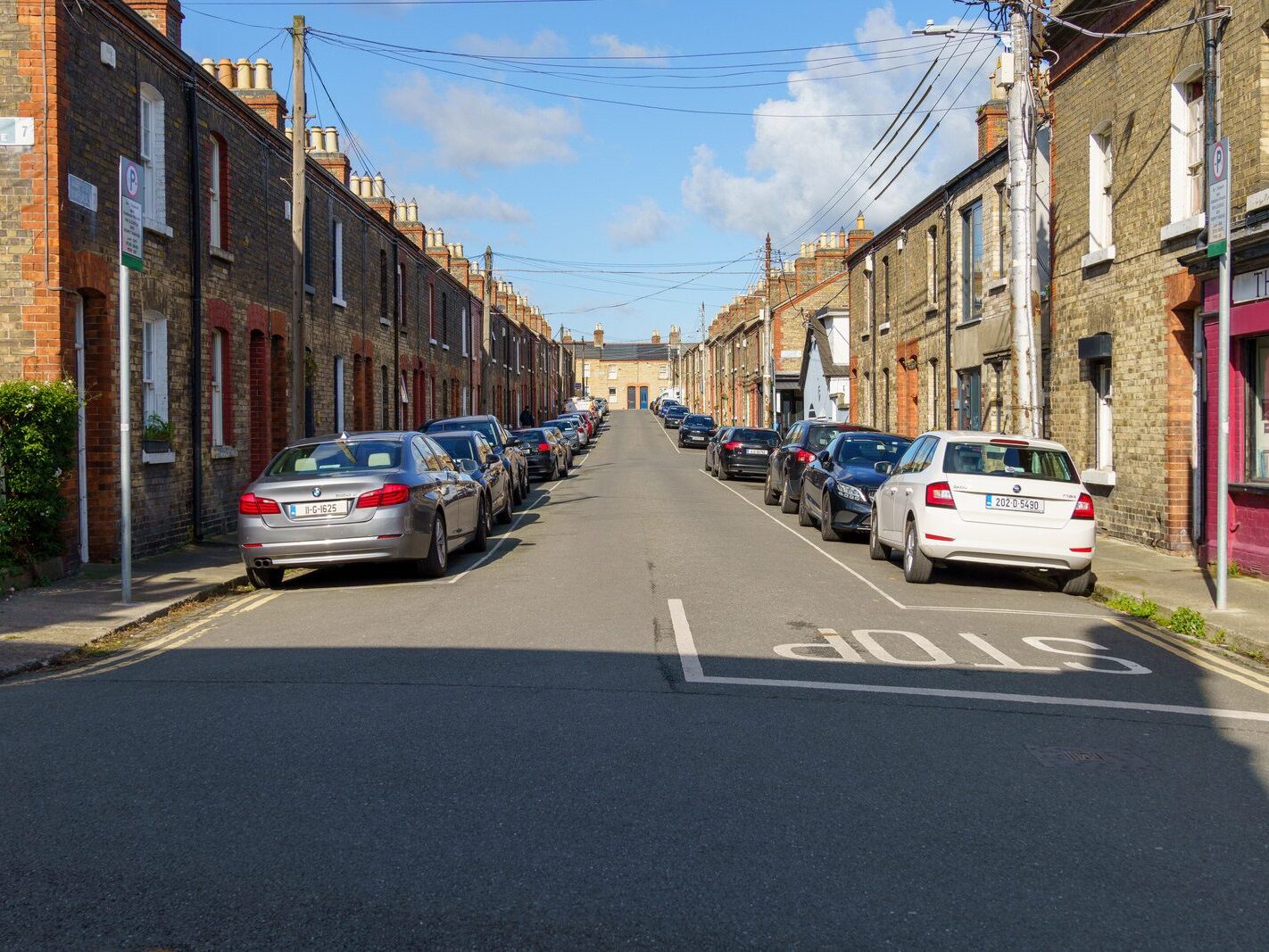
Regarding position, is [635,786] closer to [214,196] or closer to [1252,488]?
[1252,488]

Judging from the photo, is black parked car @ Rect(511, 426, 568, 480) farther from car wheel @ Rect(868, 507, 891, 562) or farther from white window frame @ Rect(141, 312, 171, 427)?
car wheel @ Rect(868, 507, 891, 562)

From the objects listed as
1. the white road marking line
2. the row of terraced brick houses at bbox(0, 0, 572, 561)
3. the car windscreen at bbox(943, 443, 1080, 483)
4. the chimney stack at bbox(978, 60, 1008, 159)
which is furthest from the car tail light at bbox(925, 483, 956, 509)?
the chimney stack at bbox(978, 60, 1008, 159)

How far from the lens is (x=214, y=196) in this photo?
18.3m

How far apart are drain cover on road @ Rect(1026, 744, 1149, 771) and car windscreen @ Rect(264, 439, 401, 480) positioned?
8.01 m

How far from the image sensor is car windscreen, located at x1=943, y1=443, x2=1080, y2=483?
40.7 ft

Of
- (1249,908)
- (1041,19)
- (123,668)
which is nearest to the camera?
(1249,908)

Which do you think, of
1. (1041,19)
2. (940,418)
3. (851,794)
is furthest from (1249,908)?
(940,418)

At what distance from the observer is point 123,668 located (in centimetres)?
824

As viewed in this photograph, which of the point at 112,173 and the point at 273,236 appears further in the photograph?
the point at 273,236

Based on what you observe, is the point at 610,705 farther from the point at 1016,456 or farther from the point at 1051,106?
the point at 1051,106

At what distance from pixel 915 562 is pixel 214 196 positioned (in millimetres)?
12038

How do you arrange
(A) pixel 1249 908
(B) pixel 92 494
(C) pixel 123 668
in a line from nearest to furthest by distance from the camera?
(A) pixel 1249 908, (C) pixel 123 668, (B) pixel 92 494

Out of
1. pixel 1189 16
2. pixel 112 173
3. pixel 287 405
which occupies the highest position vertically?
pixel 1189 16

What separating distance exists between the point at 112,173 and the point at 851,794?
41.5 ft
